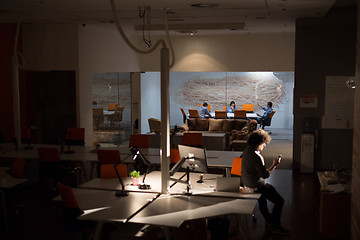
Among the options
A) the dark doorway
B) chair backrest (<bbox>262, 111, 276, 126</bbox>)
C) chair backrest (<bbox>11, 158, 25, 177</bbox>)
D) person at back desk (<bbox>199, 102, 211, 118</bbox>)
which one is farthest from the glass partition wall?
chair backrest (<bbox>11, 158, 25, 177</bbox>)

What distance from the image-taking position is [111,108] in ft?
45.2

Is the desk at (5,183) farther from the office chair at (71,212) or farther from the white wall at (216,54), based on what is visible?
the white wall at (216,54)

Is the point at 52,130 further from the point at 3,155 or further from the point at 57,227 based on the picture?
the point at 57,227

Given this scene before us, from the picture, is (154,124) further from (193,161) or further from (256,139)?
(256,139)

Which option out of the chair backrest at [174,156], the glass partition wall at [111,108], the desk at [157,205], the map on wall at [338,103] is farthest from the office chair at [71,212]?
the glass partition wall at [111,108]

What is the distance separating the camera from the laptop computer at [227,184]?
20.4 ft

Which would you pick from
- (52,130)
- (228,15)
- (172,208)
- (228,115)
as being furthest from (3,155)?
(228,115)

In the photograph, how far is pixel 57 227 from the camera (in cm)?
707

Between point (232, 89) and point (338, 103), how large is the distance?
23.0ft

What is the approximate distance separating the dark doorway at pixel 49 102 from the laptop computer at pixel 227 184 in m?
7.01

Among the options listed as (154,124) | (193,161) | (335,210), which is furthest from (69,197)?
(154,124)

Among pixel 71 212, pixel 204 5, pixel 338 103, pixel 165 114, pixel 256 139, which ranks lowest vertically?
pixel 71 212

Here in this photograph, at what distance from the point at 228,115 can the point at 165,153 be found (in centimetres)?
1105

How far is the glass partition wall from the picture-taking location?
13156 millimetres
